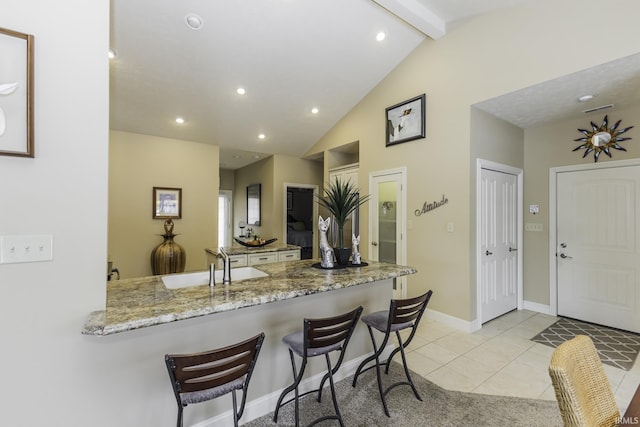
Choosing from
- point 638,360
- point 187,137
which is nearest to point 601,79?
point 638,360

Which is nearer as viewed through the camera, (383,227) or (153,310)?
(153,310)

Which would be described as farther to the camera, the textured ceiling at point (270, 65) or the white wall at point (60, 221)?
the textured ceiling at point (270, 65)

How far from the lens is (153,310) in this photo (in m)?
1.38

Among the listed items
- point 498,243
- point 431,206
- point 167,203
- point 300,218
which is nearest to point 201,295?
point 431,206

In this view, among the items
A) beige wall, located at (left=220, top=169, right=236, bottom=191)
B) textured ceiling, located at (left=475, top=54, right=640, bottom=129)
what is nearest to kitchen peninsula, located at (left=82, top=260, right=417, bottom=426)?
textured ceiling, located at (left=475, top=54, right=640, bottom=129)

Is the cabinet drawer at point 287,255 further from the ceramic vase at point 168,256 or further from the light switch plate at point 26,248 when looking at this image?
the light switch plate at point 26,248

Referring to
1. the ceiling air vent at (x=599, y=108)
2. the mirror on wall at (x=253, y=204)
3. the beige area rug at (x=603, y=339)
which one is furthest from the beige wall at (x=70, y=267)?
the mirror on wall at (x=253, y=204)

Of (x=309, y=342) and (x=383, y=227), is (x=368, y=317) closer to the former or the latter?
(x=309, y=342)

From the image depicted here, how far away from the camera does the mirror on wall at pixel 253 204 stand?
6812 millimetres

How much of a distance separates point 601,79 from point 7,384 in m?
4.73

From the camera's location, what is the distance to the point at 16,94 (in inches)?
48.7

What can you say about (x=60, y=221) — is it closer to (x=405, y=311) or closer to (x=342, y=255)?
(x=342, y=255)

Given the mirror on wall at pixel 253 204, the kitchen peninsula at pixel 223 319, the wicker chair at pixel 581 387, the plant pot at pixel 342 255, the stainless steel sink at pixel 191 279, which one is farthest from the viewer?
the mirror on wall at pixel 253 204

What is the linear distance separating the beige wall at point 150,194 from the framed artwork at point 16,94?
12.7ft
